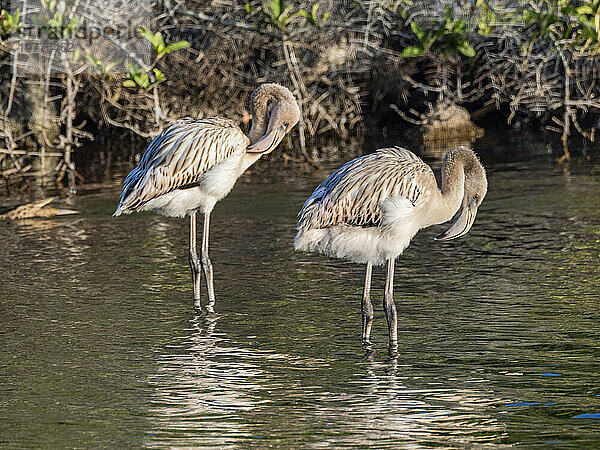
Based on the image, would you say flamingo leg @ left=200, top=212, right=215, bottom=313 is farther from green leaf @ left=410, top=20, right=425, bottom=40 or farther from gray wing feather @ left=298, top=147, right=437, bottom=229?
green leaf @ left=410, top=20, right=425, bottom=40

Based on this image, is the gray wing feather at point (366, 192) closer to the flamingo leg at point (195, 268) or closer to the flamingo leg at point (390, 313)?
the flamingo leg at point (390, 313)

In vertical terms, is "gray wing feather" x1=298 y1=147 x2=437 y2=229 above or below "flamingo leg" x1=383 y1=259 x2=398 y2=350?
above

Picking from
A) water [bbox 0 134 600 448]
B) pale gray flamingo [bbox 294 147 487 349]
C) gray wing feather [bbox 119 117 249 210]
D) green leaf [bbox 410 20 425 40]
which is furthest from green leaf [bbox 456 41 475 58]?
pale gray flamingo [bbox 294 147 487 349]

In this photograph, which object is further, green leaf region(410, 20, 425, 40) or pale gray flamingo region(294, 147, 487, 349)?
green leaf region(410, 20, 425, 40)

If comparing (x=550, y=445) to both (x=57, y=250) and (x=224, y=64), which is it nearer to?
(x=57, y=250)

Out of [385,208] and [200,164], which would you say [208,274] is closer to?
[200,164]

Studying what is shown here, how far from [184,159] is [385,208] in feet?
7.09

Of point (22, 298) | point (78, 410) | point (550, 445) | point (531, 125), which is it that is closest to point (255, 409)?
point (78, 410)

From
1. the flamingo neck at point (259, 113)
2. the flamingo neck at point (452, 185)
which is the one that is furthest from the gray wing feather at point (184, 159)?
the flamingo neck at point (452, 185)

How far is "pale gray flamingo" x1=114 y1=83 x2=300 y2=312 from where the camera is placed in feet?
27.5

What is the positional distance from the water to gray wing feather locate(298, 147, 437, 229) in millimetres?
768

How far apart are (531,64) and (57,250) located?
9.54m

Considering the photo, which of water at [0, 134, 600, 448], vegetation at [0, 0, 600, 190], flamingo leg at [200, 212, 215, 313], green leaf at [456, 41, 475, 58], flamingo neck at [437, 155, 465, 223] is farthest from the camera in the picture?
green leaf at [456, 41, 475, 58]

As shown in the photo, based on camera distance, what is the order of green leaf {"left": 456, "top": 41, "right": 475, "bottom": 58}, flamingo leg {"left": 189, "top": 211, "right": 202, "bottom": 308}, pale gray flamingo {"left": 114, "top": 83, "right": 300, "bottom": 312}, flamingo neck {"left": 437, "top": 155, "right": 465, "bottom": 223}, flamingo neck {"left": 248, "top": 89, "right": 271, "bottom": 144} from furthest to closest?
green leaf {"left": 456, "top": 41, "right": 475, "bottom": 58} < flamingo neck {"left": 248, "top": 89, "right": 271, "bottom": 144} < pale gray flamingo {"left": 114, "top": 83, "right": 300, "bottom": 312} < flamingo leg {"left": 189, "top": 211, "right": 202, "bottom": 308} < flamingo neck {"left": 437, "top": 155, "right": 465, "bottom": 223}
